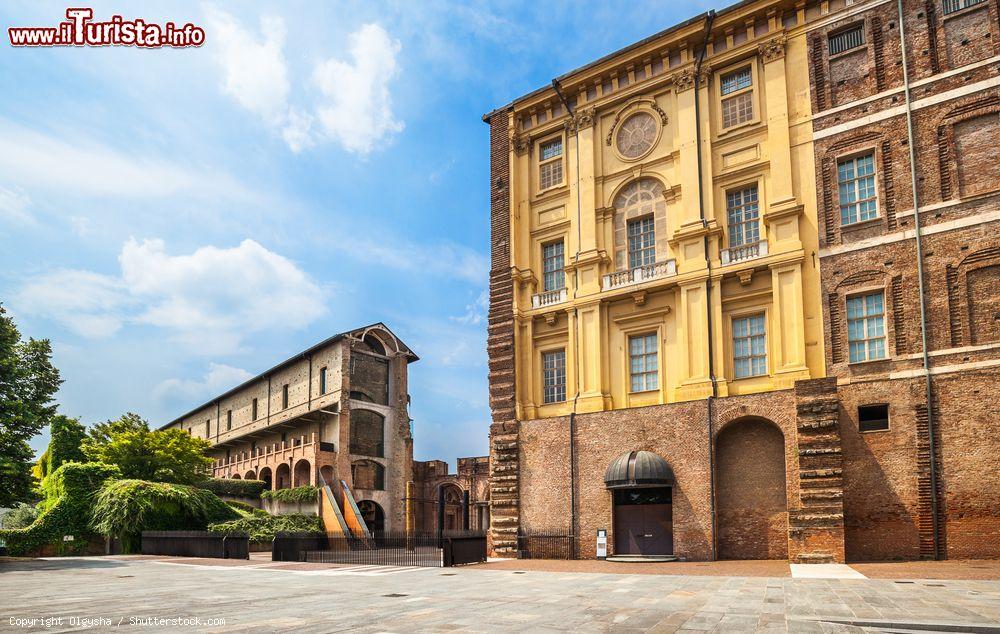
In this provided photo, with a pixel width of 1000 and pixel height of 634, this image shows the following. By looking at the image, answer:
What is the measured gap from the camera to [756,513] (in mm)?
24078

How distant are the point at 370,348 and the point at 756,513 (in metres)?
32.5

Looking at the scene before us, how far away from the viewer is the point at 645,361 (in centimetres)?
2767

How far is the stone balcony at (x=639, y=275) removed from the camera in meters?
27.3

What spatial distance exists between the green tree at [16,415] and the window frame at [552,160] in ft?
74.2

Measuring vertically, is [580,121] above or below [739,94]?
above

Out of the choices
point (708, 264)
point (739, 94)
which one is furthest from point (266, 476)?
point (739, 94)

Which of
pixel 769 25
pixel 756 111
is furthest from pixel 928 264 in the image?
pixel 769 25

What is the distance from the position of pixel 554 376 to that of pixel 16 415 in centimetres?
2168

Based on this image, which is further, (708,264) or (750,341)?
(708,264)

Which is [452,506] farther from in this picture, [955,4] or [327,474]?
[955,4]

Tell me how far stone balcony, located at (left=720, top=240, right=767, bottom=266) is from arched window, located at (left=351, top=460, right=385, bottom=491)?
30612 millimetres

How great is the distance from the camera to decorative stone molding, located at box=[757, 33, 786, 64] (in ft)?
86.1

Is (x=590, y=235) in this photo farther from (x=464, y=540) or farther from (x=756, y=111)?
(x=464, y=540)

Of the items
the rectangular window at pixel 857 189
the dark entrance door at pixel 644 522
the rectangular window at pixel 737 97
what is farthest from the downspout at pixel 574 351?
the rectangular window at pixel 857 189
